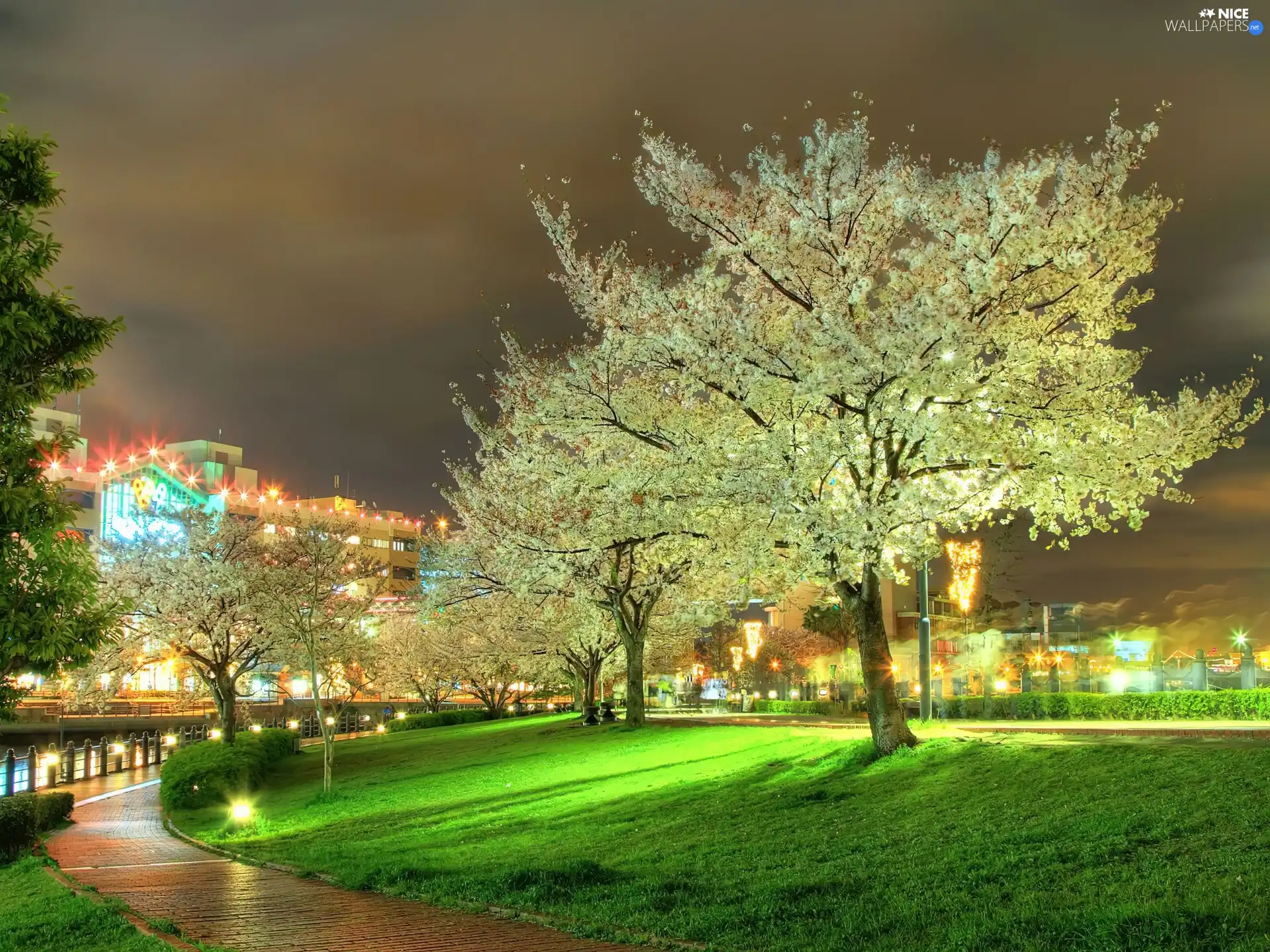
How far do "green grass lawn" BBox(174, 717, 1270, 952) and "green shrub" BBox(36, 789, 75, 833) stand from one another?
2.55 m

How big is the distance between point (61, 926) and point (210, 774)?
1791 centimetres

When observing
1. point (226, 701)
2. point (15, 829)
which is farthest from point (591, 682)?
point (15, 829)

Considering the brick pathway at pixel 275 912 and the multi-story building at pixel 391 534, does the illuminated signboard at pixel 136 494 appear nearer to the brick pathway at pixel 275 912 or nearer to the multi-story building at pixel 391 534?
the multi-story building at pixel 391 534

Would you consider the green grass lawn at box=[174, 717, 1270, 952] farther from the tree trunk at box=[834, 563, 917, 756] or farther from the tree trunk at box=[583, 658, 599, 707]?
the tree trunk at box=[583, 658, 599, 707]

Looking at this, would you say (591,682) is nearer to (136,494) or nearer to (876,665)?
(876,665)

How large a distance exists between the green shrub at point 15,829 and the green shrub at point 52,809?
61cm

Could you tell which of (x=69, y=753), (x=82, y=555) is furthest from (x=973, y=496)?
(x=69, y=753)

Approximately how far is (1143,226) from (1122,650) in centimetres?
4790

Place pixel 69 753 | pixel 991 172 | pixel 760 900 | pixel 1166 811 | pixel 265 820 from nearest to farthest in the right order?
pixel 760 900, pixel 1166 811, pixel 991 172, pixel 265 820, pixel 69 753

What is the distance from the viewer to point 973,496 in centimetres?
1930

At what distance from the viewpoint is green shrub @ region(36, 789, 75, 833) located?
68.0 ft

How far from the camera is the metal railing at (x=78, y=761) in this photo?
30922mm

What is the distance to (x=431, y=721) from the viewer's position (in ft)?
186

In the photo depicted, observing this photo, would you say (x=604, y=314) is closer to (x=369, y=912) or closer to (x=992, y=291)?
(x=992, y=291)
